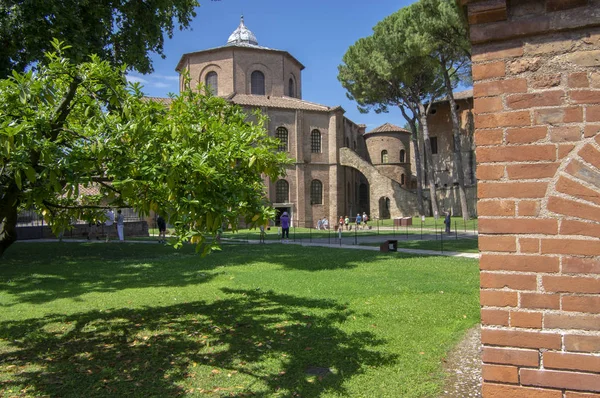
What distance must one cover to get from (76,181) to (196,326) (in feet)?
11.9

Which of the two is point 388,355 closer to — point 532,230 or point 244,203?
point 244,203

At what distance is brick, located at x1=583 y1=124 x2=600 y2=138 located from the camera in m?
2.30

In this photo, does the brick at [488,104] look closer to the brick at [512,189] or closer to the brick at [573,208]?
the brick at [512,189]

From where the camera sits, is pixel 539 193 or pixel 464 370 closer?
pixel 539 193

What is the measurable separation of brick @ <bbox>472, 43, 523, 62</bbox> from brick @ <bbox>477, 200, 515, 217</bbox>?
31.6 inches

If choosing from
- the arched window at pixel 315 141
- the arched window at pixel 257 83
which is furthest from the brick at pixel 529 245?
the arched window at pixel 257 83

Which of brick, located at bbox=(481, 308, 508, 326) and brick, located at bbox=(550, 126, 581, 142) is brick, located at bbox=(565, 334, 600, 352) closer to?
brick, located at bbox=(481, 308, 508, 326)

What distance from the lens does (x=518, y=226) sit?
2406 millimetres

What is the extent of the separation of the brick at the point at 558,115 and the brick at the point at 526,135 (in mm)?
46

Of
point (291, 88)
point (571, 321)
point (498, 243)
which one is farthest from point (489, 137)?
point (291, 88)

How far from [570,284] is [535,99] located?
989 mm

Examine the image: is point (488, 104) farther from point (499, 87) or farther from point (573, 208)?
point (573, 208)

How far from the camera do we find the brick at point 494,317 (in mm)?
2443

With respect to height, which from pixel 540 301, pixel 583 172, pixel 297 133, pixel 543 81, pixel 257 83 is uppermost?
pixel 257 83
